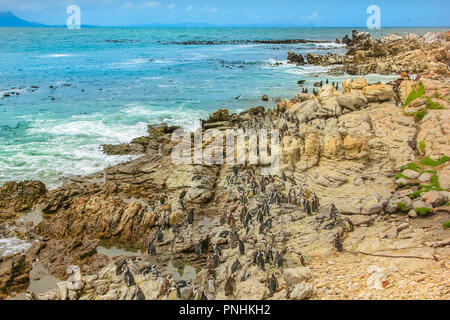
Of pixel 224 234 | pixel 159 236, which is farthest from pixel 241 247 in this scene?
pixel 159 236

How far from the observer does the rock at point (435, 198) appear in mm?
15195

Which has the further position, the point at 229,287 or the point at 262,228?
Answer: the point at 262,228

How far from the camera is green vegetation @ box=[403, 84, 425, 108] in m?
25.4

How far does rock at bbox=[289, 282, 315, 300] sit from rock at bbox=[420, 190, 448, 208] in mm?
7722

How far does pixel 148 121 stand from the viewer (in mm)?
34781

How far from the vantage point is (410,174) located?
1789cm

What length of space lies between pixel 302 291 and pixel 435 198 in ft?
27.4

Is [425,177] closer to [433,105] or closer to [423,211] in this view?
[423,211]

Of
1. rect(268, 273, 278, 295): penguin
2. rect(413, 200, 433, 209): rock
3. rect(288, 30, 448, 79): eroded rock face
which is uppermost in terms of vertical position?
rect(288, 30, 448, 79): eroded rock face

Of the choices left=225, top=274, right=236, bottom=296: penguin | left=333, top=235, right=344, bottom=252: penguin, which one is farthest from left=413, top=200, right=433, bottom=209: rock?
left=225, top=274, right=236, bottom=296: penguin

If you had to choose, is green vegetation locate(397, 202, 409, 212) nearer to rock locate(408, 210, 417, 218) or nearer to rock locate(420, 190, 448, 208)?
rock locate(408, 210, 417, 218)

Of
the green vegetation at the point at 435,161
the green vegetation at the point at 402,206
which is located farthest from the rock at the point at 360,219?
the green vegetation at the point at 435,161

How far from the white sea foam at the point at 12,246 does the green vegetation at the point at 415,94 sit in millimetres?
25518
